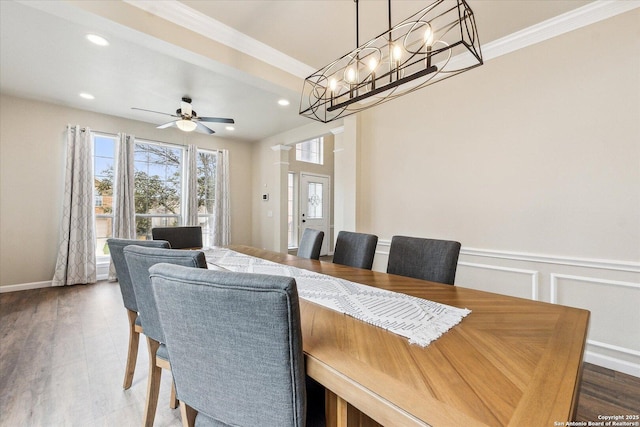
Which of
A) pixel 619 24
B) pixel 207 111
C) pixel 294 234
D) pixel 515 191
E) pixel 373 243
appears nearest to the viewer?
pixel 619 24

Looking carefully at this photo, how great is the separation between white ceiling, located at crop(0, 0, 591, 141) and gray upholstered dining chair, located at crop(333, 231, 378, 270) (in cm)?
173

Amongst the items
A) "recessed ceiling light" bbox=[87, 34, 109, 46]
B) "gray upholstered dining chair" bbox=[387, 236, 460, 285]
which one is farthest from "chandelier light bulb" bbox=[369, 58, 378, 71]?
"recessed ceiling light" bbox=[87, 34, 109, 46]

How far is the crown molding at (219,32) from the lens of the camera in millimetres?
1962

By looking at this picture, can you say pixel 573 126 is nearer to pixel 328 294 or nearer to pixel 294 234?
pixel 328 294

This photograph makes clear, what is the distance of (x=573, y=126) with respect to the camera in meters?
2.07

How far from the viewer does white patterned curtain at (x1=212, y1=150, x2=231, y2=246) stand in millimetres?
5227

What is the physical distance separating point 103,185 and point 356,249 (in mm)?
4300

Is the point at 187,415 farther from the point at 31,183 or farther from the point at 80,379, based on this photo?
the point at 31,183

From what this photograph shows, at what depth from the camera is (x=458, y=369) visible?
2.24 ft

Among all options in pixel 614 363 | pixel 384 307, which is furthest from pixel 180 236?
pixel 614 363

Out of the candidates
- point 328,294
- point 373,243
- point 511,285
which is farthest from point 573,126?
point 328,294

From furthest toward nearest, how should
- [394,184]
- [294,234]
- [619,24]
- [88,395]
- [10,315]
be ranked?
1. [294,234]
2. [394,184]
3. [10,315]
4. [619,24]
5. [88,395]

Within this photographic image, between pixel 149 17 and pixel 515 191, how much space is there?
3209mm

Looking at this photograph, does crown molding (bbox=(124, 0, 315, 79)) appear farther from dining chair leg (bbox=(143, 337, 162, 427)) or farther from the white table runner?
dining chair leg (bbox=(143, 337, 162, 427))
